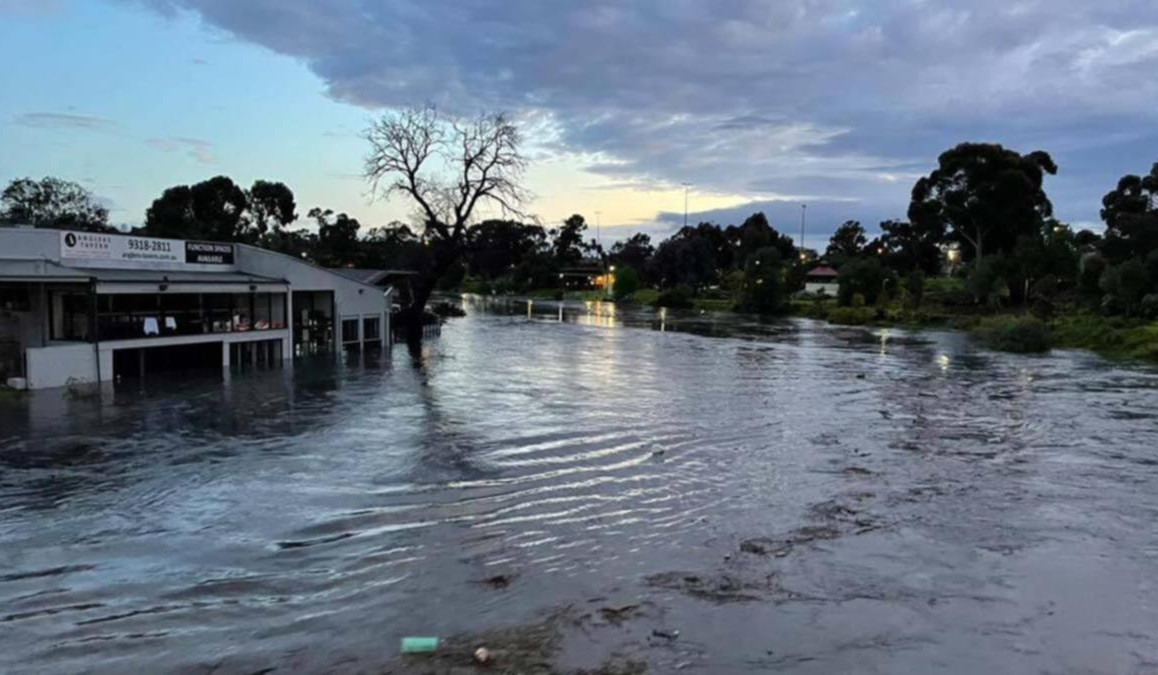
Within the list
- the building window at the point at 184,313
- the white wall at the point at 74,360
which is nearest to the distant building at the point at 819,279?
the building window at the point at 184,313

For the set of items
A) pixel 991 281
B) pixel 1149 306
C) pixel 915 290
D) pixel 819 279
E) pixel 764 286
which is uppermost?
pixel 819 279

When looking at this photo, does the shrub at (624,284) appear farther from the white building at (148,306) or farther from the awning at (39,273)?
the awning at (39,273)

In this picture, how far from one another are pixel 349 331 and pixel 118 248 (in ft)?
36.6

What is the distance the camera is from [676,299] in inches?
3455

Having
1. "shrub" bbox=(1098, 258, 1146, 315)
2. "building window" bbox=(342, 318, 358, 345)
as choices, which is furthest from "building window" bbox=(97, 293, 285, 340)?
"shrub" bbox=(1098, 258, 1146, 315)

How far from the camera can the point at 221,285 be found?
27391 mm

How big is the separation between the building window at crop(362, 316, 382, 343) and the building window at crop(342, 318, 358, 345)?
2.06 feet

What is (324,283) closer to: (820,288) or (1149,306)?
(1149,306)

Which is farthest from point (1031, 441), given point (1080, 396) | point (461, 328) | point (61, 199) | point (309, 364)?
point (61, 199)

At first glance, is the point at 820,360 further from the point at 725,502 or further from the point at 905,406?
the point at 725,502

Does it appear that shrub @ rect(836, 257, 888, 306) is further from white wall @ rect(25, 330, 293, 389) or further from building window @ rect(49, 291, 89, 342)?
building window @ rect(49, 291, 89, 342)

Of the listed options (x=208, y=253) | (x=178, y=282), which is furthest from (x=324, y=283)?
(x=178, y=282)

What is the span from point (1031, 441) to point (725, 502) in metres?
9.19

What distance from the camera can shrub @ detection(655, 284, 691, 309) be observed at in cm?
8731
